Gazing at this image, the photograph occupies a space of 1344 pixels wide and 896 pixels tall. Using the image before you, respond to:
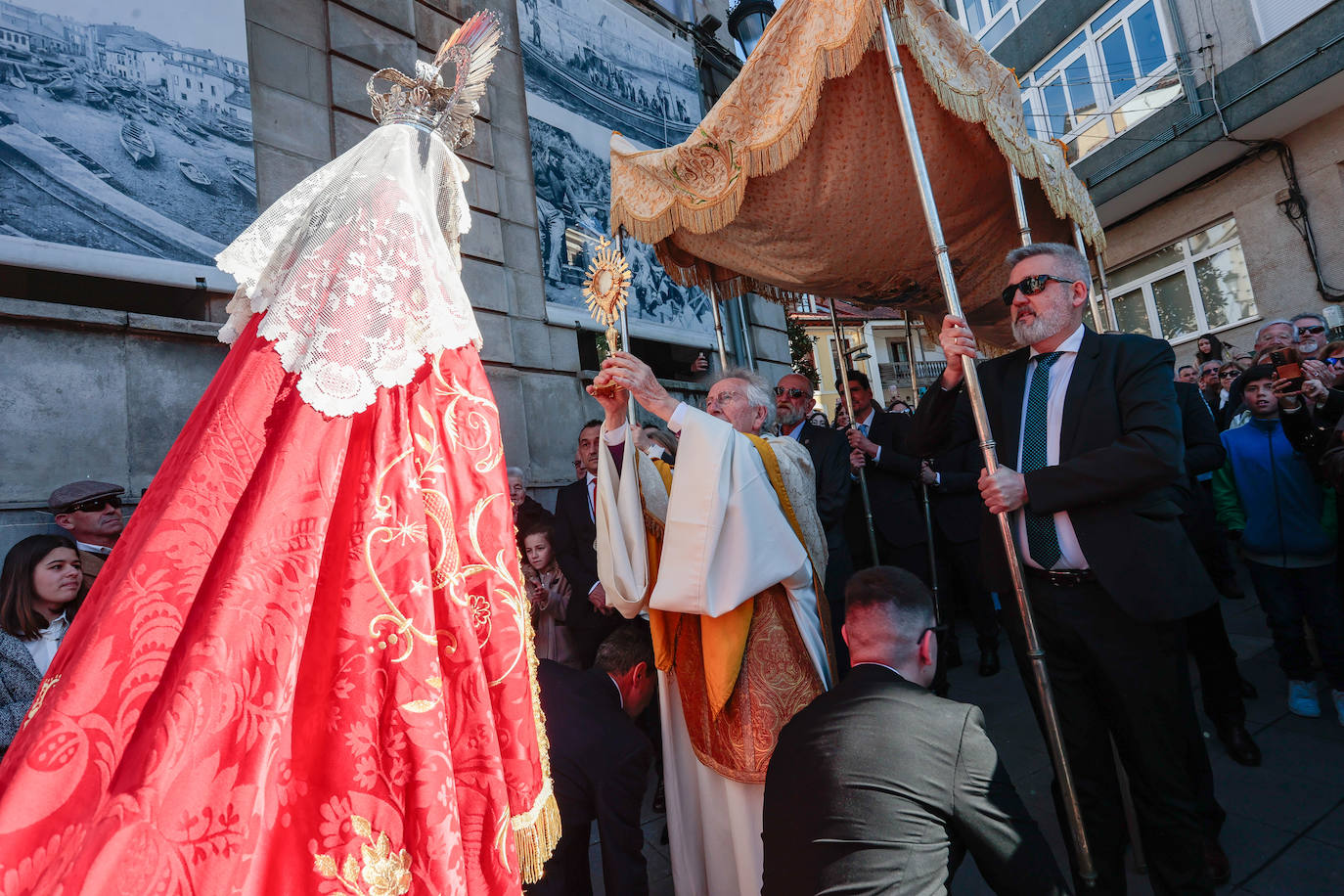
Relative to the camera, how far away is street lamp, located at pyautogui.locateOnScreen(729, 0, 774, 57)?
869 cm

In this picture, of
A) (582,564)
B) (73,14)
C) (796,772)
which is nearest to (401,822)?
(796,772)

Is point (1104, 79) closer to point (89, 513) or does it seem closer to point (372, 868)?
point (89, 513)

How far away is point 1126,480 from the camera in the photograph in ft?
6.42

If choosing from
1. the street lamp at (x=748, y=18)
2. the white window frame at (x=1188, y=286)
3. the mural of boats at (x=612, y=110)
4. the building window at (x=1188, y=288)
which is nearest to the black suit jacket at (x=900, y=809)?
the mural of boats at (x=612, y=110)

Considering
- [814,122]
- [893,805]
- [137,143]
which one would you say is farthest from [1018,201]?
[137,143]

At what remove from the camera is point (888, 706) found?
1.57 meters

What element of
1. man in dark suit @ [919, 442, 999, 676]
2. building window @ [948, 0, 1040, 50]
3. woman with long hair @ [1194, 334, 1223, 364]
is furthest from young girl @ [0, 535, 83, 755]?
building window @ [948, 0, 1040, 50]

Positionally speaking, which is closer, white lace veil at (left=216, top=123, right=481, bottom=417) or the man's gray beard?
white lace veil at (left=216, top=123, right=481, bottom=417)

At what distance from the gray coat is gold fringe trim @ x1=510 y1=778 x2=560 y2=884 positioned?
2276 mm

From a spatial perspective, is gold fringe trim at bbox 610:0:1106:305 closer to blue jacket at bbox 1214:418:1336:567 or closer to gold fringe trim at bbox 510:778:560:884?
blue jacket at bbox 1214:418:1336:567

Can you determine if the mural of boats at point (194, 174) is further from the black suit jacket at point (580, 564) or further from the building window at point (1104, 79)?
the building window at point (1104, 79)

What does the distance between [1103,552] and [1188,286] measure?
1160cm

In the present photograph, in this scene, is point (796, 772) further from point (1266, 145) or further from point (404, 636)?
point (1266, 145)

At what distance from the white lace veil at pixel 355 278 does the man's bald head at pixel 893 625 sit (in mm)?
1221
